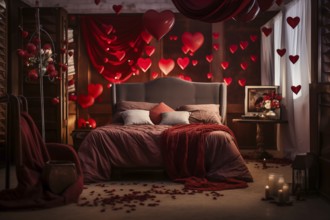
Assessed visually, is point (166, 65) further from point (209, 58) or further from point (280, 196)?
point (280, 196)

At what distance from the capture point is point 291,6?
6.78 m

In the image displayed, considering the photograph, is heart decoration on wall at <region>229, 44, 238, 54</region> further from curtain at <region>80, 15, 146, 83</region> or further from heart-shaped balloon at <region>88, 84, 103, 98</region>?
heart-shaped balloon at <region>88, 84, 103, 98</region>

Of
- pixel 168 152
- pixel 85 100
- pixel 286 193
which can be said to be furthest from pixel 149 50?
Result: pixel 286 193

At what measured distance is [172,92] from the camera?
7535 mm

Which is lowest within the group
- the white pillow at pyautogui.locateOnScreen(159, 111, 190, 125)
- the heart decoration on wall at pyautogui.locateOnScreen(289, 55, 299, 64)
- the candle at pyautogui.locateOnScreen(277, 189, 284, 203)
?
the candle at pyautogui.locateOnScreen(277, 189, 284, 203)

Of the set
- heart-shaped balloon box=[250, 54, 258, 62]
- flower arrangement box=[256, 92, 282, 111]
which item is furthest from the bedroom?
flower arrangement box=[256, 92, 282, 111]

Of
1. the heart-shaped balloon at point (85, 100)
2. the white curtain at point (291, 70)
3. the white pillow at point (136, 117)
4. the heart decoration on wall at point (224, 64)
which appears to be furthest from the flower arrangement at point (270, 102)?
the heart-shaped balloon at point (85, 100)

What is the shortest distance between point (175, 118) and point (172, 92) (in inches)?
38.5

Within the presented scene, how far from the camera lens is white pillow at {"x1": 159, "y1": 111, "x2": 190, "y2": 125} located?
6598 mm

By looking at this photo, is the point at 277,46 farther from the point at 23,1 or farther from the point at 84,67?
the point at 23,1

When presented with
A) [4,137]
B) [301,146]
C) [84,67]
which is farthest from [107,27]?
[301,146]

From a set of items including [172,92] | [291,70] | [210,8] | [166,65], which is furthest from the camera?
[166,65]

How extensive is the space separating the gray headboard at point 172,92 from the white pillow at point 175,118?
0.71 m

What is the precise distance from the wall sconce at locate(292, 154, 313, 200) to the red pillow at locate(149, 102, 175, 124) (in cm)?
253
